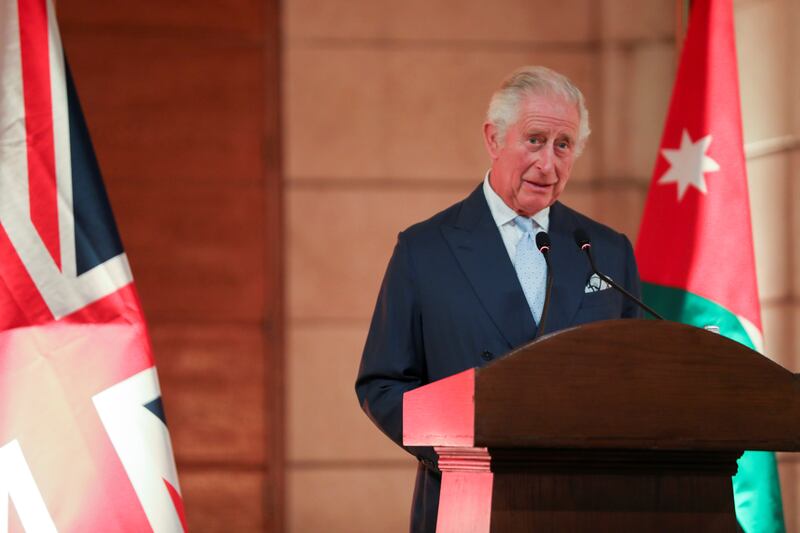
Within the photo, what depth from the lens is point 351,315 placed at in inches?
170

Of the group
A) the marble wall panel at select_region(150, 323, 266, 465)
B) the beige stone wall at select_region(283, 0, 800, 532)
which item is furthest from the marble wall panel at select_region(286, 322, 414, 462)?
the marble wall panel at select_region(150, 323, 266, 465)

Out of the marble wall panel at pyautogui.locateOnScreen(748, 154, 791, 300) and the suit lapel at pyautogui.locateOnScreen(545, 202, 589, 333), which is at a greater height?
the marble wall panel at pyautogui.locateOnScreen(748, 154, 791, 300)

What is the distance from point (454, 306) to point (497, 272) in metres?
0.10

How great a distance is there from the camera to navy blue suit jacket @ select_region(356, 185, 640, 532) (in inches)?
79.1

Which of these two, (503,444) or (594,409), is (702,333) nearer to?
(594,409)

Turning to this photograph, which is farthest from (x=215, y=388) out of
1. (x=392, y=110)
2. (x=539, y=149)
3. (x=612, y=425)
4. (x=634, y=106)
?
(x=612, y=425)

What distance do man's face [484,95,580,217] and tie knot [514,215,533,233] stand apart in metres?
0.04

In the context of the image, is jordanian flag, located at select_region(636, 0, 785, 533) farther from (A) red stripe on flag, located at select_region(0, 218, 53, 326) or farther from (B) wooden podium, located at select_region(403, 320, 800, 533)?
(B) wooden podium, located at select_region(403, 320, 800, 533)

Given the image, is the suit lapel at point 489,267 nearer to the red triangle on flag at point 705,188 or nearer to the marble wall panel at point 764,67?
the red triangle on flag at point 705,188

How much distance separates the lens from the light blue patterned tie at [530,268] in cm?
207

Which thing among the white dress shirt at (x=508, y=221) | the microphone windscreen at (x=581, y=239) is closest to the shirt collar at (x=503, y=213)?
the white dress shirt at (x=508, y=221)

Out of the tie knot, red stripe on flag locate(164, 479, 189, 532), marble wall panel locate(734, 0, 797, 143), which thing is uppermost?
marble wall panel locate(734, 0, 797, 143)

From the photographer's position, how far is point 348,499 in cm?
429

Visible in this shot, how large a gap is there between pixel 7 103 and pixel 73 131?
0.17 meters
